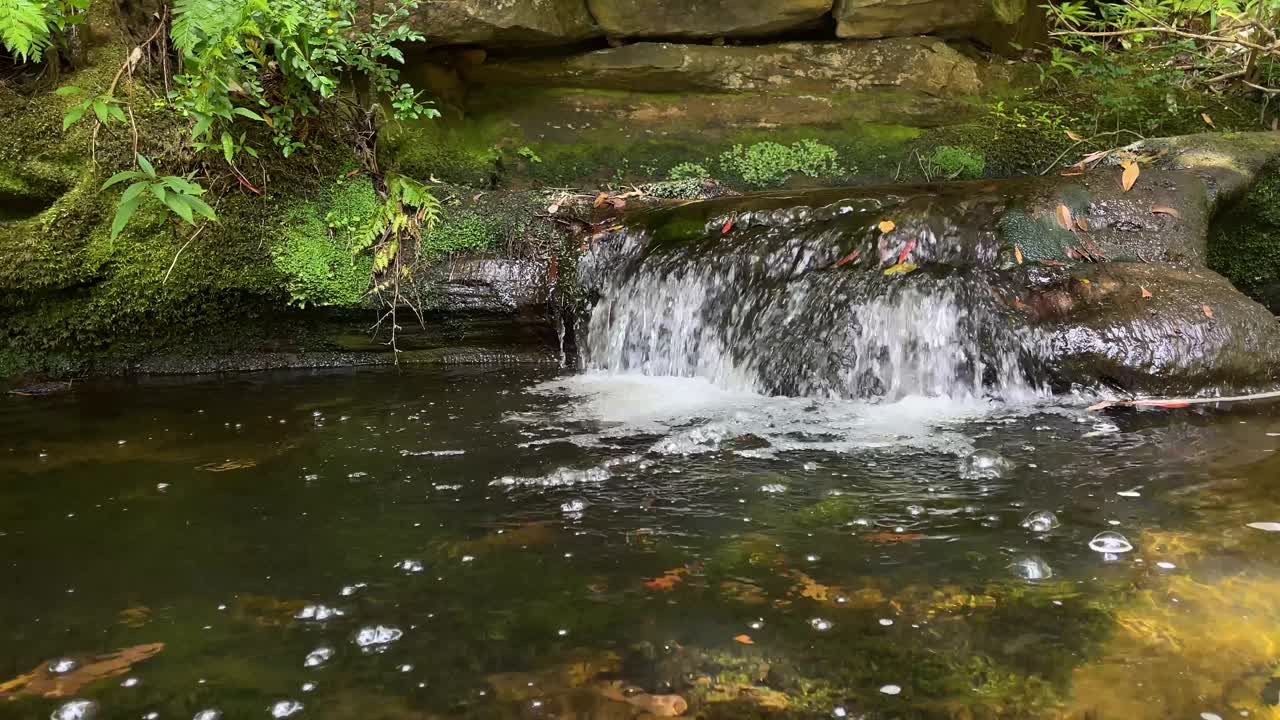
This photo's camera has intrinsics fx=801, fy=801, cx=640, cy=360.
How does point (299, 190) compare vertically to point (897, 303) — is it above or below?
above

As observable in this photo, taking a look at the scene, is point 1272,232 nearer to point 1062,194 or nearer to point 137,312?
point 1062,194

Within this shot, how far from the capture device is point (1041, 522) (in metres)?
2.37

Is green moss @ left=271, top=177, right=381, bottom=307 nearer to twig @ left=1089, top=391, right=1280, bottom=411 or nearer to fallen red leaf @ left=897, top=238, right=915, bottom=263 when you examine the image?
fallen red leaf @ left=897, top=238, right=915, bottom=263

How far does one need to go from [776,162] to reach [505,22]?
2.43 m

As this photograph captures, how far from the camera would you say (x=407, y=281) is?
5.12 m

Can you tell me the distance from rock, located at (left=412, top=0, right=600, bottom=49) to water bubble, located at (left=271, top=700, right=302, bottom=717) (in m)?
5.40

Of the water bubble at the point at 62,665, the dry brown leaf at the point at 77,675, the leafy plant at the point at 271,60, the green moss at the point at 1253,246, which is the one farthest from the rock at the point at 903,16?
the water bubble at the point at 62,665

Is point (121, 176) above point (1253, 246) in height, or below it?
above

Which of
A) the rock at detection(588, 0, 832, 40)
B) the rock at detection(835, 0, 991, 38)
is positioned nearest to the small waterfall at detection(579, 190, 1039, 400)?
the rock at detection(588, 0, 832, 40)

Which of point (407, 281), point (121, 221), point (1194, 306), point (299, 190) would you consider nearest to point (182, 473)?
point (121, 221)

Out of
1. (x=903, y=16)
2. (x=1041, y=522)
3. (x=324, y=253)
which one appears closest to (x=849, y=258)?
(x=1041, y=522)

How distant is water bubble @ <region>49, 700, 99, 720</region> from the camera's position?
5.32ft

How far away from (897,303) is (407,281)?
299 cm

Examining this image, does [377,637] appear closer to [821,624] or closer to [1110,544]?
[821,624]
